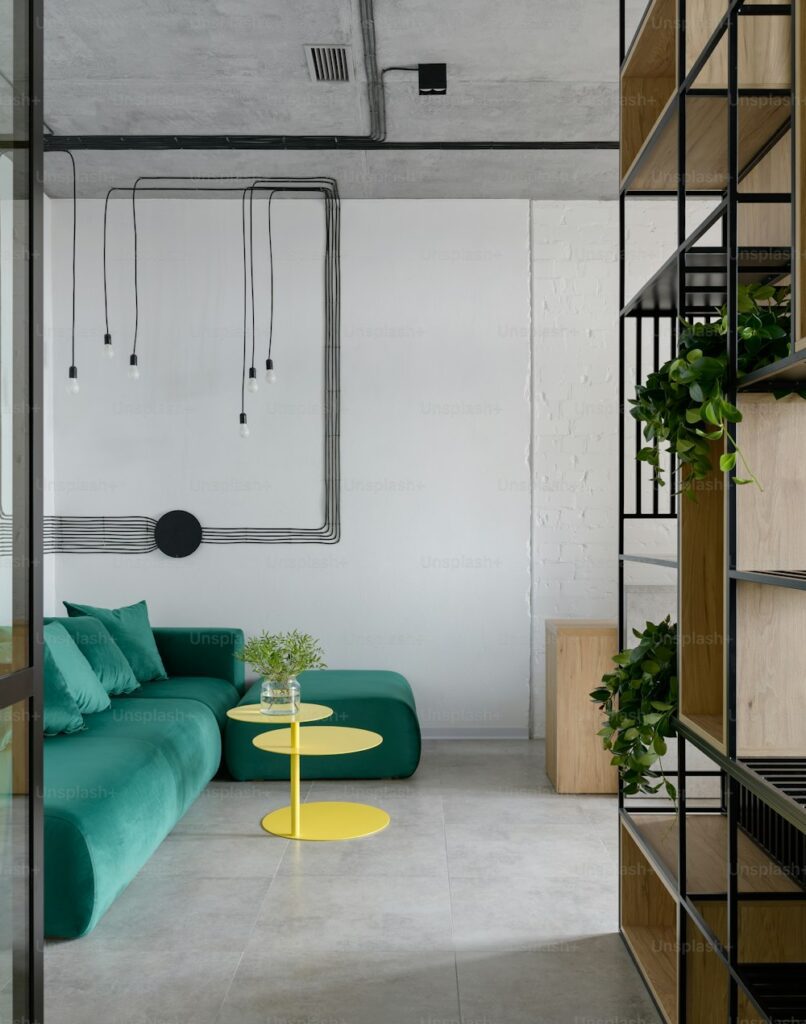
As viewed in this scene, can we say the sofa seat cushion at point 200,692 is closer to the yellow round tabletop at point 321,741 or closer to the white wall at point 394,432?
the yellow round tabletop at point 321,741

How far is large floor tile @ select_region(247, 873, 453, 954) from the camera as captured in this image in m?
3.04

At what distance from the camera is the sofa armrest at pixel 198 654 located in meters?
5.60

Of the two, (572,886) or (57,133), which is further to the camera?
(57,133)

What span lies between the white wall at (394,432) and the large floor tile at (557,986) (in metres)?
3.07

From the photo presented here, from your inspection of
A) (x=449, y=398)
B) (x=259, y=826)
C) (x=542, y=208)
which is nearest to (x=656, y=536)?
(x=449, y=398)

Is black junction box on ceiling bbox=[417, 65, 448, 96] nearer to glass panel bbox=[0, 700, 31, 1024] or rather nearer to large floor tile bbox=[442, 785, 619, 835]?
large floor tile bbox=[442, 785, 619, 835]

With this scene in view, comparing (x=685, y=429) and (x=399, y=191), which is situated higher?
(x=399, y=191)

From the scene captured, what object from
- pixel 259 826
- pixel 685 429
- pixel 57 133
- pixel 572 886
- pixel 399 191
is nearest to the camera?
pixel 685 429

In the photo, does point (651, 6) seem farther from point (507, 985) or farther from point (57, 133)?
point (57, 133)

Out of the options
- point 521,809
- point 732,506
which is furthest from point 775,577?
point 521,809

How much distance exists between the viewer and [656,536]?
5.97m

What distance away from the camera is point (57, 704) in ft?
13.0

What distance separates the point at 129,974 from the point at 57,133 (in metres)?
4.07

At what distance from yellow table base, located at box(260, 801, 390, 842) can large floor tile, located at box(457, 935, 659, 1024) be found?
1204 millimetres
